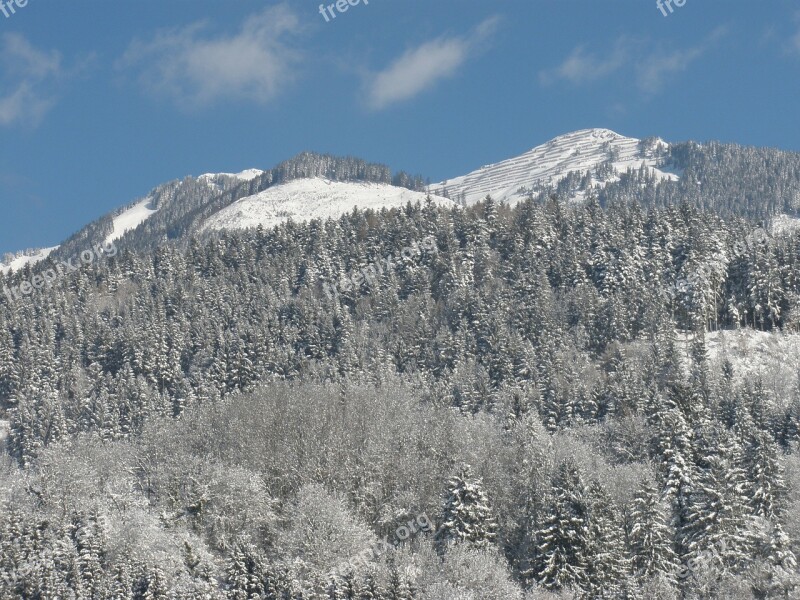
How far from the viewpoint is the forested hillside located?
2298 inches

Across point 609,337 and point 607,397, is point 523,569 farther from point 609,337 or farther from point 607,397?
point 609,337

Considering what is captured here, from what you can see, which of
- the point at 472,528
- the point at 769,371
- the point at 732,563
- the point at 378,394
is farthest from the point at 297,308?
the point at 732,563

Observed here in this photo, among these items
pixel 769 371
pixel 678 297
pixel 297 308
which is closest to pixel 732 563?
pixel 769 371

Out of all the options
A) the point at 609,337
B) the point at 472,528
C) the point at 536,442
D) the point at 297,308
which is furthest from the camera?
the point at 297,308

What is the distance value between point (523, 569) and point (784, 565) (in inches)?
671

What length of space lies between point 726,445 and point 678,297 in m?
65.2

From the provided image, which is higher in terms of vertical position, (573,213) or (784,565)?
(573,213)

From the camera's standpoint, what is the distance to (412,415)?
9156 cm

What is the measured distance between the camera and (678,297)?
5089 inches

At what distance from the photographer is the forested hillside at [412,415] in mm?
58375

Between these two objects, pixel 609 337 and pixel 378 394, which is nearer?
pixel 378 394

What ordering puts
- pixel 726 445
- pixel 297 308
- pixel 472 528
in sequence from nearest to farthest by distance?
pixel 472 528
pixel 726 445
pixel 297 308

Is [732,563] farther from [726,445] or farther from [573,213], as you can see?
[573,213]

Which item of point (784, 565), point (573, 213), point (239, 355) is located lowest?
point (784, 565)
